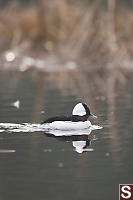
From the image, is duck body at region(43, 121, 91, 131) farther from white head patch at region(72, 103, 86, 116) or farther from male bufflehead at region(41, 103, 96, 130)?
white head patch at region(72, 103, 86, 116)

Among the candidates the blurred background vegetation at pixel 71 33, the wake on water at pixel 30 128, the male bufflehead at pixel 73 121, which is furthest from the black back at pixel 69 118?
the blurred background vegetation at pixel 71 33

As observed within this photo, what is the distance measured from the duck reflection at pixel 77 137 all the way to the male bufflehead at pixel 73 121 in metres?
0.08

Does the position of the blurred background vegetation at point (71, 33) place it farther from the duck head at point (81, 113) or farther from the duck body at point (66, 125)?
the duck body at point (66, 125)

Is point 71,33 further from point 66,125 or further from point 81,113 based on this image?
point 66,125

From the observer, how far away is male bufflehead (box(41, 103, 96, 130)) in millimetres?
10945

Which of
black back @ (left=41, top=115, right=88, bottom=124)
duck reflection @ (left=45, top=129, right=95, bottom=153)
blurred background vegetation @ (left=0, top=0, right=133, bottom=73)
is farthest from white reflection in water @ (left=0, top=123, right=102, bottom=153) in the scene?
blurred background vegetation @ (left=0, top=0, right=133, bottom=73)

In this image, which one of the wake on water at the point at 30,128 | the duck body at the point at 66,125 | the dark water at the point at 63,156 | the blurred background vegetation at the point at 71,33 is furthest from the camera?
the blurred background vegetation at the point at 71,33

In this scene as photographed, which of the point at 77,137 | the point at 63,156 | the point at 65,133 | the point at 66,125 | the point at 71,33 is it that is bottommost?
the point at 63,156

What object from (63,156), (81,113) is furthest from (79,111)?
(63,156)

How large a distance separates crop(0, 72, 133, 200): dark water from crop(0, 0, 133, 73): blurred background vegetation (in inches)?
347

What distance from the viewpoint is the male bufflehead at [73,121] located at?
1095 cm

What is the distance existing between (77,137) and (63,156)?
1332mm

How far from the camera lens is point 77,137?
10.7m

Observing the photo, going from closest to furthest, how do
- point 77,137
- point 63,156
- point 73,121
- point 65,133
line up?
point 63,156 < point 77,137 < point 65,133 < point 73,121
